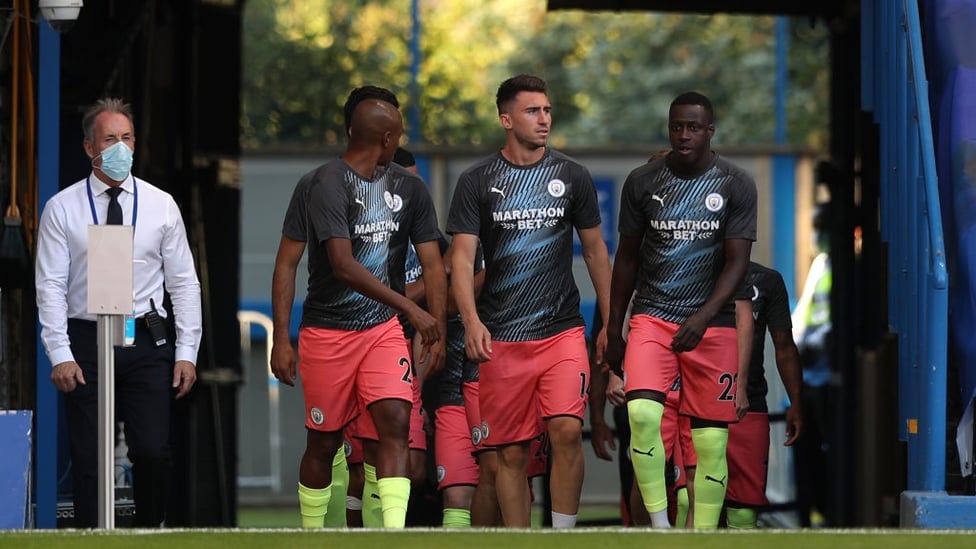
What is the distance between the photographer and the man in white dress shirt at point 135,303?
27.2ft

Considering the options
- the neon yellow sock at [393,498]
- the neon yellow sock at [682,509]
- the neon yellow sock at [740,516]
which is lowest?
the neon yellow sock at [740,516]

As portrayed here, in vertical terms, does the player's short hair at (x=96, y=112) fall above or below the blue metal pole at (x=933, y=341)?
above

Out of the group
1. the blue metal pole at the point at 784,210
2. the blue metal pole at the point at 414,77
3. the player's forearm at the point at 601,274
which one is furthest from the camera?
the blue metal pole at the point at 414,77

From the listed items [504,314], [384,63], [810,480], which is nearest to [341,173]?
[504,314]

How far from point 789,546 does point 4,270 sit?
4.08m

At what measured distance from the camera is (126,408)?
841 cm

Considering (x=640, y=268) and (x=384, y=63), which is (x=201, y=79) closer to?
(x=640, y=268)

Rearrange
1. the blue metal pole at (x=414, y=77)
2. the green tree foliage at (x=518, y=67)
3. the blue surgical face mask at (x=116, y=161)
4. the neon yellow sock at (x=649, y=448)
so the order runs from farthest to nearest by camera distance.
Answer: the green tree foliage at (x=518, y=67)
the blue metal pole at (x=414, y=77)
the neon yellow sock at (x=649, y=448)
the blue surgical face mask at (x=116, y=161)

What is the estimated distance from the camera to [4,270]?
912 centimetres

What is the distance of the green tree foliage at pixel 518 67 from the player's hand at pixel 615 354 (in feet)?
41.5

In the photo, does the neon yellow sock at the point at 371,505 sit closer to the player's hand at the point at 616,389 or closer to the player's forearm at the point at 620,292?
the player's hand at the point at 616,389

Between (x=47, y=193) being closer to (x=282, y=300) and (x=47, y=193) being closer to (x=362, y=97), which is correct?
(x=282, y=300)

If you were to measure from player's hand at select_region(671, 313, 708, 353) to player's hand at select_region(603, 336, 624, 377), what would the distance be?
13.7 inches

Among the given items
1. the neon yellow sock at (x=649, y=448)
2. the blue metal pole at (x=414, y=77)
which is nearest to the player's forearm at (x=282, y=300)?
the neon yellow sock at (x=649, y=448)
